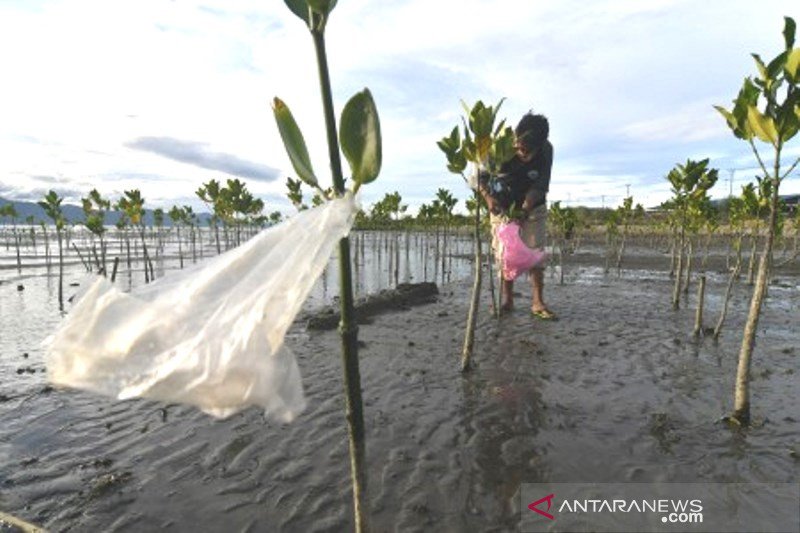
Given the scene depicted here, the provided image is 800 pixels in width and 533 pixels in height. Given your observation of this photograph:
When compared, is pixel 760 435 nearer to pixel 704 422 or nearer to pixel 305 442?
pixel 704 422

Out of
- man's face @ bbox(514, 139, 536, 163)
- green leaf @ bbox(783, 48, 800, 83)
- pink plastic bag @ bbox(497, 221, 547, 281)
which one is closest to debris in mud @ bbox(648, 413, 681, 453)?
green leaf @ bbox(783, 48, 800, 83)

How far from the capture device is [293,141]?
1.61m

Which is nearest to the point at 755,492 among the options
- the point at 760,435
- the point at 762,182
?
the point at 760,435

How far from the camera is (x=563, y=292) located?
13.1 meters

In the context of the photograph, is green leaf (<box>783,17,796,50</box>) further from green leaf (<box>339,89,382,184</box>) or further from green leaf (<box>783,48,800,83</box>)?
green leaf (<box>339,89,382,184</box>)

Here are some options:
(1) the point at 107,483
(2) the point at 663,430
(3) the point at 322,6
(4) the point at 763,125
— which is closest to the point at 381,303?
(2) the point at 663,430

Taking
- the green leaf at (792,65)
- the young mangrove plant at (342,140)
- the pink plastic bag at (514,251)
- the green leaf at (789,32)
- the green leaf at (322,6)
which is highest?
the green leaf at (789,32)

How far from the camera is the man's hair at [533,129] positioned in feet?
24.9

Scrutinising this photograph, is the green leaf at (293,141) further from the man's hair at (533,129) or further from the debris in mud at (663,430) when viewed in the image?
the man's hair at (533,129)

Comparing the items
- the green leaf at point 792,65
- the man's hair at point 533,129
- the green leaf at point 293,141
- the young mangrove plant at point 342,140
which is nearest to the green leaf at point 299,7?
the young mangrove plant at point 342,140

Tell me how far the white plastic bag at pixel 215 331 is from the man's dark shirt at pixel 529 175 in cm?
644

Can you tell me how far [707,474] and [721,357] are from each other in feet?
12.0

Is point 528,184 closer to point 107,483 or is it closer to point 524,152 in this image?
point 524,152

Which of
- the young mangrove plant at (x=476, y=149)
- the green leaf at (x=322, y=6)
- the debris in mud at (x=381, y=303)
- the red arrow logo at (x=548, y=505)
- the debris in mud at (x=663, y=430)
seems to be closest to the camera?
the green leaf at (x=322, y=6)
